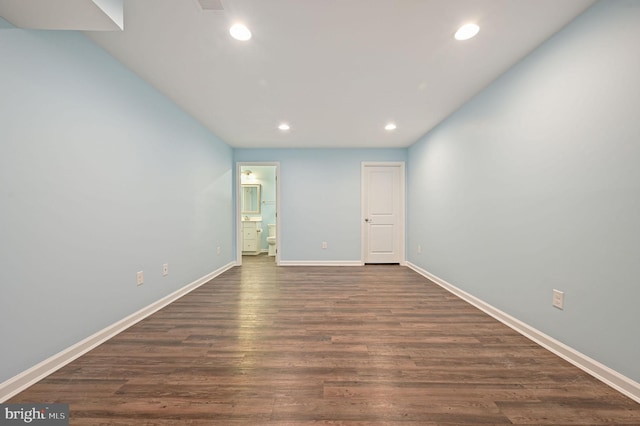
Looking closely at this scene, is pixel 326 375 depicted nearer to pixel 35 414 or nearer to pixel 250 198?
pixel 35 414

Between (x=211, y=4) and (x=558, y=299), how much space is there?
3085mm

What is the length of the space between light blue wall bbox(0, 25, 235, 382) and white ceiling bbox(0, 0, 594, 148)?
0.91 feet

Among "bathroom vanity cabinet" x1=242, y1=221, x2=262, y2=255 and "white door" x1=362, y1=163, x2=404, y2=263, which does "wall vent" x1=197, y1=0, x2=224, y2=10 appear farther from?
"bathroom vanity cabinet" x1=242, y1=221, x2=262, y2=255

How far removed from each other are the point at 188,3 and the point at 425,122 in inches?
119

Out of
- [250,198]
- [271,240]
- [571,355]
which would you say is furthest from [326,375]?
[250,198]

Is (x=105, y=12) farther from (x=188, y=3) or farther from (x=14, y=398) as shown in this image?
(x=14, y=398)

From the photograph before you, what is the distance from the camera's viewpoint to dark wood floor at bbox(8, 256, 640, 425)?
3.89 feet

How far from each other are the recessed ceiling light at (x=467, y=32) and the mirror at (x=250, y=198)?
5.49 m

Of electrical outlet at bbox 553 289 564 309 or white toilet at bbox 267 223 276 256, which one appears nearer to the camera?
electrical outlet at bbox 553 289 564 309

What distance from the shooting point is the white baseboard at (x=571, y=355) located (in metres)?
1.30

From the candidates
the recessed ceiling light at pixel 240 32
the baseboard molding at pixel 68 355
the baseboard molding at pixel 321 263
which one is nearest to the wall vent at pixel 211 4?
the recessed ceiling light at pixel 240 32

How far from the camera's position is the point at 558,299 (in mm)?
1693

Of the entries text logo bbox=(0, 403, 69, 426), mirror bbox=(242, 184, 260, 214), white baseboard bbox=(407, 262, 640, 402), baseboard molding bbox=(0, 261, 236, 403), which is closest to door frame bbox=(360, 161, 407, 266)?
white baseboard bbox=(407, 262, 640, 402)

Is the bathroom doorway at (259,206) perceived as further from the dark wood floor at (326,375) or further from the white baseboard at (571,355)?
the white baseboard at (571,355)
